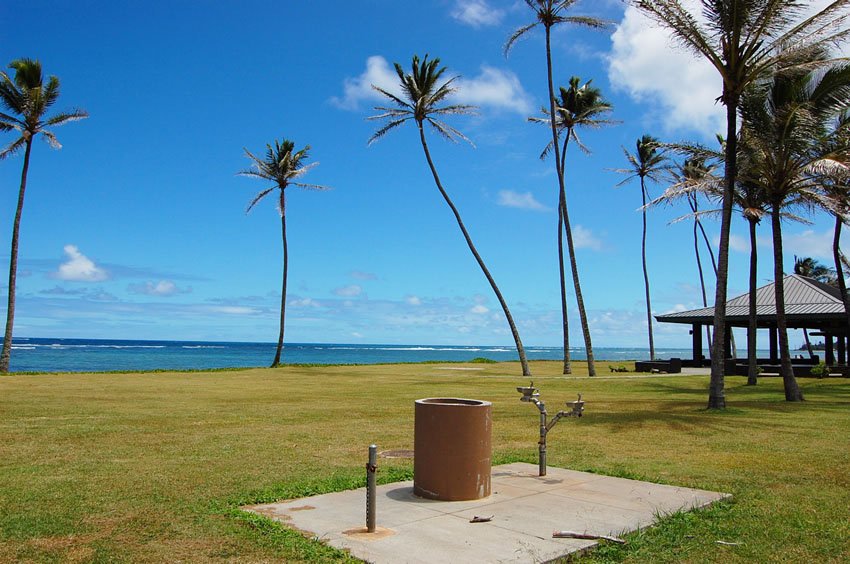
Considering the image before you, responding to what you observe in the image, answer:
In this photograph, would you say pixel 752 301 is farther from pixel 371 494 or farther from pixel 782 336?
pixel 371 494

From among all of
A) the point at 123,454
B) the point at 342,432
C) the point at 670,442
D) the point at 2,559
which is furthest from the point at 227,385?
the point at 2,559

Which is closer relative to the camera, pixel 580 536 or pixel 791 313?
pixel 580 536

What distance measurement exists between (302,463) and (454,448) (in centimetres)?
316

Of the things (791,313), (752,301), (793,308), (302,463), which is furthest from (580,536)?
(793,308)

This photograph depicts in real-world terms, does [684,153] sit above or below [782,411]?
above

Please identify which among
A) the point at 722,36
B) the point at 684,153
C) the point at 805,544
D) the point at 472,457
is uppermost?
the point at 722,36

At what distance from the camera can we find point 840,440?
39.5ft

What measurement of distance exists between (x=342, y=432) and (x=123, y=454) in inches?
149

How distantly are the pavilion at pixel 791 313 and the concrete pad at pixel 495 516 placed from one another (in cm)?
3104

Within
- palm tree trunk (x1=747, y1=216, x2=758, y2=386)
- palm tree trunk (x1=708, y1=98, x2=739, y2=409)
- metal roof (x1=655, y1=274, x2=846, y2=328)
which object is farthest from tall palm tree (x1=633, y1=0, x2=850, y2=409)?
metal roof (x1=655, y1=274, x2=846, y2=328)

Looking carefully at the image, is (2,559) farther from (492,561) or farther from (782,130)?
(782,130)

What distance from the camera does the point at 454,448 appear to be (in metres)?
7.05

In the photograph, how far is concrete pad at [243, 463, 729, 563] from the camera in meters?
5.50

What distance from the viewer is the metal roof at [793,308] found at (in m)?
35.2
